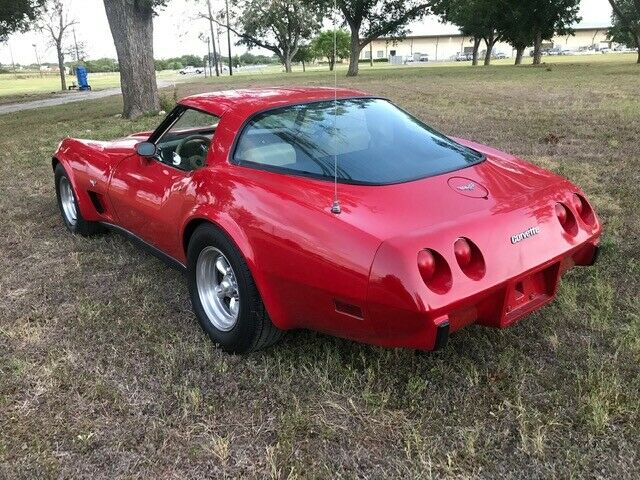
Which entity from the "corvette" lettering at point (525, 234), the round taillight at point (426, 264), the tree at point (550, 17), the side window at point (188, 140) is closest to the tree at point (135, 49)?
the side window at point (188, 140)

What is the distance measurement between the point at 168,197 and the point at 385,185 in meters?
1.33

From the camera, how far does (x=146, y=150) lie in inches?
135

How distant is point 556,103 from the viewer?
520 inches

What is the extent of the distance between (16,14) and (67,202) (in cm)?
1998

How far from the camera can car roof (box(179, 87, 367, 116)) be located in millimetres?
3154

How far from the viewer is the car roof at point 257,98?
3.15 m

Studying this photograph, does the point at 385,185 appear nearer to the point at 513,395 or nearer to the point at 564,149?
the point at 513,395

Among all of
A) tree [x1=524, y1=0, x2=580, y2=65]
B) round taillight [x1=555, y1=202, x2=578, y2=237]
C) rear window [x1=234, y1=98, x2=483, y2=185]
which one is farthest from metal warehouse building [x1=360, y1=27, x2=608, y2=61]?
round taillight [x1=555, y1=202, x2=578, y2=237]

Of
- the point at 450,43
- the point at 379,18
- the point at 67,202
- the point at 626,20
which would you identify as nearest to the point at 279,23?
the point at 379,18

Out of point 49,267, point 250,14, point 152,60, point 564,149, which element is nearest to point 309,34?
point 250,14

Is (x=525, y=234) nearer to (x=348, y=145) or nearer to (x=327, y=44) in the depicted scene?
(x=348, y=145)

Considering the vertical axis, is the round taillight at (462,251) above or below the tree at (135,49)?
below

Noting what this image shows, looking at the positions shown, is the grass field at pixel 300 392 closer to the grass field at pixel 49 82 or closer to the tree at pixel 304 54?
the grass field at pixel 49 82

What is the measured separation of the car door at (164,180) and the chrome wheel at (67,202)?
1.16 m
